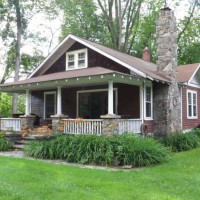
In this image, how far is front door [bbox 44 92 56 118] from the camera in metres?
17.2

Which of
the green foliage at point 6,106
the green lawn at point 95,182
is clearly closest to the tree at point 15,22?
the green foliage at point 6,106

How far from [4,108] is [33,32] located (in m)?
9.04

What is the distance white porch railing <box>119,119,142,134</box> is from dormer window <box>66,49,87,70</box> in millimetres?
4539

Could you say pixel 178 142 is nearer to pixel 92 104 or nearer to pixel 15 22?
pixel 92 104

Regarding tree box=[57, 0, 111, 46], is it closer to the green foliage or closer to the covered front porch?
the green foliage

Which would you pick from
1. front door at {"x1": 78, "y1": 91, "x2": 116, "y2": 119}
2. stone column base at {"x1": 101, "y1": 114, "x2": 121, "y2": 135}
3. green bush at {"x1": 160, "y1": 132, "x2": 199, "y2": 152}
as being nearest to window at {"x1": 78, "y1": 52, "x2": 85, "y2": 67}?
front door at {"x1": 78, "y1": 91, "x2": 116, "y2": 119}

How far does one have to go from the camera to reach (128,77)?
1158cm

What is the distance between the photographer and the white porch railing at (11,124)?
1498 centimetres

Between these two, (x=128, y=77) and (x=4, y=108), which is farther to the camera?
(x=4, y=108)

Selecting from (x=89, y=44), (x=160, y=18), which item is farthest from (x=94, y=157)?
(x=160, y=18)

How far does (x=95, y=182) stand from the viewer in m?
6.62

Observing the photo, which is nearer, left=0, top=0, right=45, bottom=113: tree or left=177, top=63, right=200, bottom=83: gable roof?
left=177, top=63, right=200, bottom=83: gable roof

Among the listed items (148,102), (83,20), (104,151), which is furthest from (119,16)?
(104,151)

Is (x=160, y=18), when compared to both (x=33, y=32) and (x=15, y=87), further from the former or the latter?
(x=33, y=32)
